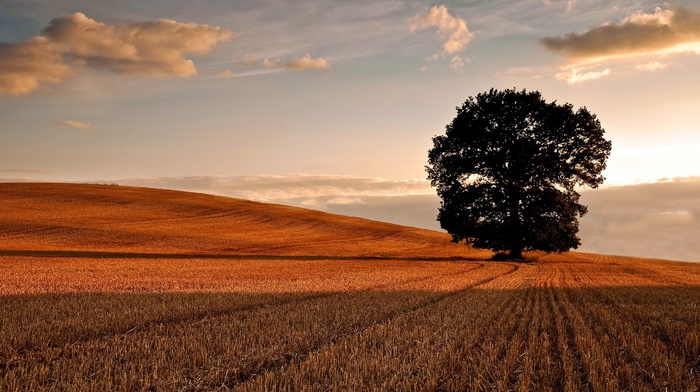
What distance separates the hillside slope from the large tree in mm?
7103

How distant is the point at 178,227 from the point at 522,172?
36138 mm

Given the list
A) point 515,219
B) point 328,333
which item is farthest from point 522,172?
point 328,333

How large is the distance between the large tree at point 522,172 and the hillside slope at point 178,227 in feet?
23.3

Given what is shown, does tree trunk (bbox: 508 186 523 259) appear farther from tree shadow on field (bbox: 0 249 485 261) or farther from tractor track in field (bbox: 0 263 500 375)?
tractor track in field (bbox: 0 263 500 375)

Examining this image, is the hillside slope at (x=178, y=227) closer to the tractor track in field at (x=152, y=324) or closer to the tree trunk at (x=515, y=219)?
the tree trunk at (x=515, y=219)

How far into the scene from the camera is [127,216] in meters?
60.9

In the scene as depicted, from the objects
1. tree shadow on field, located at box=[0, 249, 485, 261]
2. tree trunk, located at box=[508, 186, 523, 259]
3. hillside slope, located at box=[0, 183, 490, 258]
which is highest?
tree trunk, located at box=[508, 186, 523, 259]

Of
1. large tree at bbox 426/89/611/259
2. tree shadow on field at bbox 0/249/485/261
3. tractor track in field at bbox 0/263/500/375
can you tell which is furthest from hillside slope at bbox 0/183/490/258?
tractor track in field at bbox 0/263/500/375

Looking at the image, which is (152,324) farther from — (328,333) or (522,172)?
(522,172)

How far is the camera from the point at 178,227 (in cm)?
5619

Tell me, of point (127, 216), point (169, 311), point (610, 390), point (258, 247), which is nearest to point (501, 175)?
point (258, 247)

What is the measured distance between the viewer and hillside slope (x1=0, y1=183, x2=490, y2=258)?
4581 cm

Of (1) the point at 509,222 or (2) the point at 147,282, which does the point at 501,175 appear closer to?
(1) the point at 509,222

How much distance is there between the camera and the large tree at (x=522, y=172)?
4044cm
